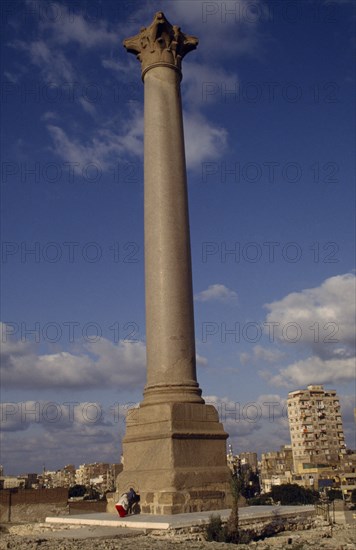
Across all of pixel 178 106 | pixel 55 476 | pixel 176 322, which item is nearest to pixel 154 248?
pixel 176 322

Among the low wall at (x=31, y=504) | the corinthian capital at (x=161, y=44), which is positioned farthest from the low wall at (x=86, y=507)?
the corinthian capital at (x=161, y=44)

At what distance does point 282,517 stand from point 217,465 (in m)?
2.55

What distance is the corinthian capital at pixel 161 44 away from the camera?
19.8 m

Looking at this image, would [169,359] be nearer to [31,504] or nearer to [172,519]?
[172,519]

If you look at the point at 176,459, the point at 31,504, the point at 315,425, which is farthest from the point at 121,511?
the point at 315,425

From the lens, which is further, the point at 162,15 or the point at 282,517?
the point at 162,15

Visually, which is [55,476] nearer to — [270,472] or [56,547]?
[270,472]

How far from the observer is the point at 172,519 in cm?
1289

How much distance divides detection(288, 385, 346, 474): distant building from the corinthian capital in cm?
7139

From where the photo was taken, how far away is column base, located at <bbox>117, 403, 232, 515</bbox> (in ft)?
48.4

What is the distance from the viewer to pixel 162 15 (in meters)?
19.8

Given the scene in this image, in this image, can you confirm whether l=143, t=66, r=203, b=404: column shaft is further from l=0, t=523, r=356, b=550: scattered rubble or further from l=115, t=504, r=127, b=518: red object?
l=0, t=523, r=356, b=550: scattered rubble

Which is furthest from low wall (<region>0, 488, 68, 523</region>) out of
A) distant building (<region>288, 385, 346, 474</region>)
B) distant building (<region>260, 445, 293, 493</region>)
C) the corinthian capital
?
distant building (<region>288, 385, 346, 474</region>)

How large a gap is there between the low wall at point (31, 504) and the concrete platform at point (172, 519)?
1616 centimetres
